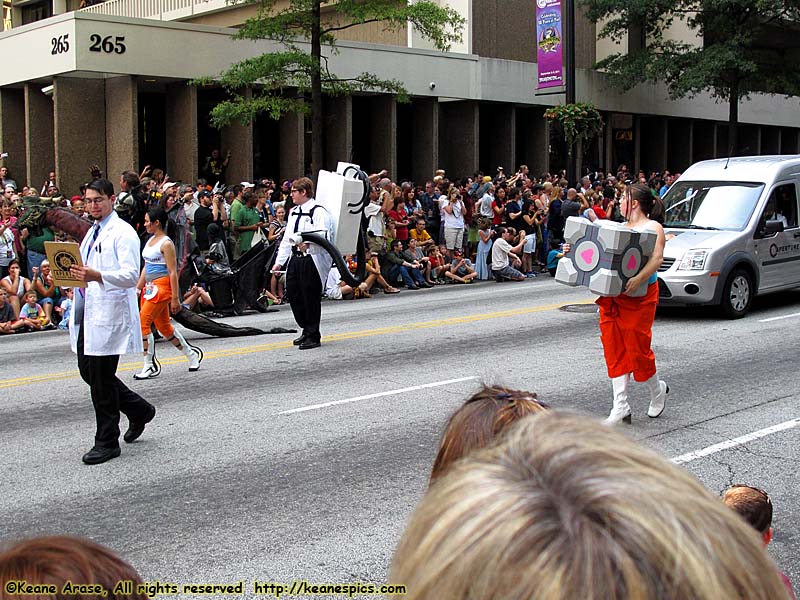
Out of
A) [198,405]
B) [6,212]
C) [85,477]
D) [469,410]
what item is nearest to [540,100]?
[6,212]

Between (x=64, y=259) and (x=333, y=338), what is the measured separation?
6.23m

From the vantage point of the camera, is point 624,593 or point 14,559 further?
point 14,559

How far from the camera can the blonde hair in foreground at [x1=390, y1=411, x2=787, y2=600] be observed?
1.17 m

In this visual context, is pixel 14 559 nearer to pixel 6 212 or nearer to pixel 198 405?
pixel 198 405

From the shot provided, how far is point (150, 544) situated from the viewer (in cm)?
565

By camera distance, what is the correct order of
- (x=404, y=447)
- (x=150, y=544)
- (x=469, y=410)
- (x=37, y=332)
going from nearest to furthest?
(x=469, y=410) → (x=150, y=544) → (x=404, y=447) → (x=37, y=332)

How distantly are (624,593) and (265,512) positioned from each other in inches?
205

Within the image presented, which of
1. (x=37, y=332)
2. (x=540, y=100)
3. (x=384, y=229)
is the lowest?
(x=37, y=332)

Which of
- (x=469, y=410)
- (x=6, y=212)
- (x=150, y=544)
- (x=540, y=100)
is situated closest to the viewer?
(x=469, y=410)

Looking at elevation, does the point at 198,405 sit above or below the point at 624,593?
below

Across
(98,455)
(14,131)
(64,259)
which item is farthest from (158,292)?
(14,131)

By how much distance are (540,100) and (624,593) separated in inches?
1333

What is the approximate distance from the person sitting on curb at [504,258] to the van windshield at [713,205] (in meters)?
6.29

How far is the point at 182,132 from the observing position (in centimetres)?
2611
